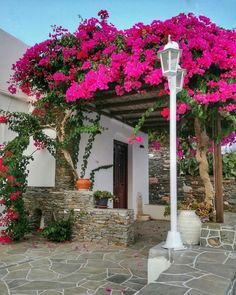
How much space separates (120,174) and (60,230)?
397 cm

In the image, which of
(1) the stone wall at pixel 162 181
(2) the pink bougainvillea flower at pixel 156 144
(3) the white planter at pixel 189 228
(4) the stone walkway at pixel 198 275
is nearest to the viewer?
(4) the stone walkway at pixel 198 275

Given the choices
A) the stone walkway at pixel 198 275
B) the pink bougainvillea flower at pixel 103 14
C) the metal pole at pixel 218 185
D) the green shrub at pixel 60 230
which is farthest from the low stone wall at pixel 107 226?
the pink bougainvillea flower at pixel 103 14

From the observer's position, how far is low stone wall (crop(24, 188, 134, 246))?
253 inches

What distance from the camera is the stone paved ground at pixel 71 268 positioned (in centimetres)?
375

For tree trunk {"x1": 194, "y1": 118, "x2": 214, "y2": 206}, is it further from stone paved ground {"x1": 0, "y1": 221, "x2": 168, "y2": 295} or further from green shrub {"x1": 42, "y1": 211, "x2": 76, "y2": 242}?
green shrub {"x1": 42, "y1": 211, "x2": 76, "y2": 242}

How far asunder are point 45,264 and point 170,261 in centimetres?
232

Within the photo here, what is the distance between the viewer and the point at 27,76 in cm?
706

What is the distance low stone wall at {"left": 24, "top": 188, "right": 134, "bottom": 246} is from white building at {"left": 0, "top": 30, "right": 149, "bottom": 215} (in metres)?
0.58

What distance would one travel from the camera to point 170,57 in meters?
4.07

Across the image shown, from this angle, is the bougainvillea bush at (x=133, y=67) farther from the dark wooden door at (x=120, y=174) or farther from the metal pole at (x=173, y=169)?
the dark wooden door at (x=120, y=174)

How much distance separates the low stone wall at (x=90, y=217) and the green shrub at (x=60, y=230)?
5.4 inches

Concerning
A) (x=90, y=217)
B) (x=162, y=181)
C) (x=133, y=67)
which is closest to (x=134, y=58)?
(x=133, y=67)

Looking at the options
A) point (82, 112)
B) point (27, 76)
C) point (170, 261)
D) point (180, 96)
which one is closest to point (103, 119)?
point (82, 112)

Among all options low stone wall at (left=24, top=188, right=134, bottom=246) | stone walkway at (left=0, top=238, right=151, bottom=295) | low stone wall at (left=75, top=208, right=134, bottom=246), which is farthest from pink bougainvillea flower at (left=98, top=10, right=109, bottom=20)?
stone walkway at (left=0, top=238, right=151, bottom=295)
